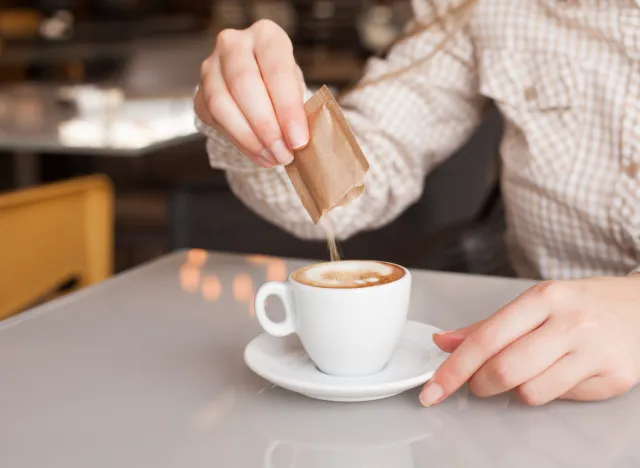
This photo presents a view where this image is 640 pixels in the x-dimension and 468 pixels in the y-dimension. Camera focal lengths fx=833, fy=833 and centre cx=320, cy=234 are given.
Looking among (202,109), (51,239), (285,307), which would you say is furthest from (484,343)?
(51,239)

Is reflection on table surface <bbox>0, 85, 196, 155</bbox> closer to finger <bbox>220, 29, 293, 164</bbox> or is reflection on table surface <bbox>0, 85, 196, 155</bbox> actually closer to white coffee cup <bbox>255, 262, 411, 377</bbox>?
finger <bbox>220, 29, 293, 164</bbox>

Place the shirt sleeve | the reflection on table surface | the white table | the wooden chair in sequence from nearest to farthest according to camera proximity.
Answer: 1. the white table
2. the shirt sleeve
3. the wooden chair
4. the reflection on table surface

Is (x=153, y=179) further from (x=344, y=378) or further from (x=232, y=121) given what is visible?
(x=344, y=378)

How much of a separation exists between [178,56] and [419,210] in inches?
79.6

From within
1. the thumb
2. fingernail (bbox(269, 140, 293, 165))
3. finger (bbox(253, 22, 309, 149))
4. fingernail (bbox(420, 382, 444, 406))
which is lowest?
fingernail (bbox(420, 382, 444, 406))

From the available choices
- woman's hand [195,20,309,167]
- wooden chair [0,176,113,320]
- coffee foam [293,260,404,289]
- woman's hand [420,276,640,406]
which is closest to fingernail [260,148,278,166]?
woman's hand [195,20,309,167]

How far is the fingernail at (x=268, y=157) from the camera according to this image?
0.73m

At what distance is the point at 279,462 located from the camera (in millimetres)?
519

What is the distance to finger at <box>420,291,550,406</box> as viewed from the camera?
0.58 m

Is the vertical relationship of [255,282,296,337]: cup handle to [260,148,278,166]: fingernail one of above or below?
below

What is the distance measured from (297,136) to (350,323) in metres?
0.16

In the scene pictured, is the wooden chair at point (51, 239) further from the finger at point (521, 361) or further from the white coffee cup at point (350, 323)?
the finger at point (521, 361)

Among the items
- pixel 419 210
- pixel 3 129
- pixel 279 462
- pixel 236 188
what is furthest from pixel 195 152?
pixel 279 462

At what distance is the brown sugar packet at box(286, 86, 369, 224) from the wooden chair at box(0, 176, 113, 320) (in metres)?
0.61
